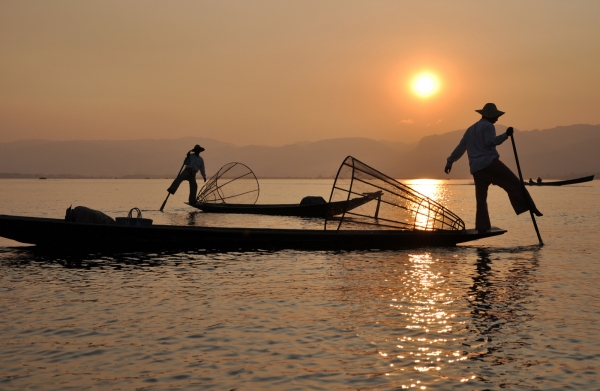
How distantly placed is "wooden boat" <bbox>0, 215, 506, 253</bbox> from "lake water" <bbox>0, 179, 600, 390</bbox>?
1.14 metres

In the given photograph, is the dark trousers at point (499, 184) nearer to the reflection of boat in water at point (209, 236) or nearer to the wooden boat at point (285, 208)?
the reflection of boat in water at point (209, 236)

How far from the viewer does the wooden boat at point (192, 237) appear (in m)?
14.7

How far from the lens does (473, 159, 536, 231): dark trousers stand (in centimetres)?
1527

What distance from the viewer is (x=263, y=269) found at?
496 inches

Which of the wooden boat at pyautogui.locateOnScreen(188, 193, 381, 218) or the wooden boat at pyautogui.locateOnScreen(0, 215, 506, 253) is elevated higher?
the wooden boat at pyautogui.locateOnScreen(188, 193, 381, 218)

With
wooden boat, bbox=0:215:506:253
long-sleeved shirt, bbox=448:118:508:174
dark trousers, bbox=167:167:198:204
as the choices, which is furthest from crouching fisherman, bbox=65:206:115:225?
dark trousers, bbox=167:167:198:204

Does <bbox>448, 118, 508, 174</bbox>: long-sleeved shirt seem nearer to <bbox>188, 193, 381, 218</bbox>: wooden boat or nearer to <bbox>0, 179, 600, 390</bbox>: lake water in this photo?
<bbox>0, 179, 600, 390</bbox>: lake water

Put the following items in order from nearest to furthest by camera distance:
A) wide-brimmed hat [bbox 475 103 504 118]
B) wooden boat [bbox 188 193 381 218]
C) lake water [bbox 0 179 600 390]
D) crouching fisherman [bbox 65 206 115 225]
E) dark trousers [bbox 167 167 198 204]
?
lake water [bbox 0 179 600 390], crouching fisherman [bbox 65 206 115 225], wide-brimmed hat [bbox 475 103 504 118], wooden boat [bbox 188 193 381 218], dark trousers [bbox 167 167 198 204]

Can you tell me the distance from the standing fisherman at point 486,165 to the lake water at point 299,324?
2147 millimetres

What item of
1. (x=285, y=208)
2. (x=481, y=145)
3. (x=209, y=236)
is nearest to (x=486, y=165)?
(x=481, y=145)

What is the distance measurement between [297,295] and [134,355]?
3.71 metres

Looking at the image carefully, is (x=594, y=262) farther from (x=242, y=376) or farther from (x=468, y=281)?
(x=242, y=376)

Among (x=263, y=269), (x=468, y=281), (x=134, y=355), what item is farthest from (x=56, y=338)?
(x=468, y=281)

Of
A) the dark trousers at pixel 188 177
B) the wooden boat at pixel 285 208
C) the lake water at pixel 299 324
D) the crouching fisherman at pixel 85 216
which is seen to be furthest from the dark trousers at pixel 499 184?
the dark trousers at pixel 188 177
